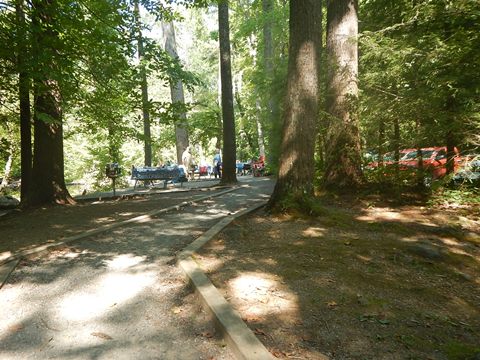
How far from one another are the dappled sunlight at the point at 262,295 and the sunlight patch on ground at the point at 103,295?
3.69 feet

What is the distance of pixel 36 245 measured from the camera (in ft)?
18.7

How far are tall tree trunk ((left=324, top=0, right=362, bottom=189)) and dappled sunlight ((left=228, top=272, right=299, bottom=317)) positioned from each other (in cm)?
531

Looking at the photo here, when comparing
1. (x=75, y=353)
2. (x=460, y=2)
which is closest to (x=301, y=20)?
(x=460, y=2)

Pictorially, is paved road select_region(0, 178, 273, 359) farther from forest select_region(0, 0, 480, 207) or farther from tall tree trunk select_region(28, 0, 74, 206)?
tall tree trunk select_region(28, 0, 74, 206)

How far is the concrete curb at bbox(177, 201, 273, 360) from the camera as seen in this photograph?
102 inches

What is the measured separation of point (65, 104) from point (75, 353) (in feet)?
28.2

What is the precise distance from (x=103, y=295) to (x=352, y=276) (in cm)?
273

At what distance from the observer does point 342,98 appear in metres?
8.71

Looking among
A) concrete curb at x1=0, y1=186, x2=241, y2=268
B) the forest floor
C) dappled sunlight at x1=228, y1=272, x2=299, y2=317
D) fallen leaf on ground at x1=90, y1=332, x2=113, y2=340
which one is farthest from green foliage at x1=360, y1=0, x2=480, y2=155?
fallen leaf on ground at x1=90, y1=332, x2=113, y2=340

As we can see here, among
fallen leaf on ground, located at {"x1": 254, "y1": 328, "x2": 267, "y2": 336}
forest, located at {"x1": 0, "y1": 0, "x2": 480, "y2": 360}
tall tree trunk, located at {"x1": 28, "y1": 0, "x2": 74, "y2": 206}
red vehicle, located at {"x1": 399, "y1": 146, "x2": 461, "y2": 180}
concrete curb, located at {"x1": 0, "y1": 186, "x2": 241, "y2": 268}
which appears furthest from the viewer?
tall tree trunk, located at {"x1": 28, "y1": 0, "x2": 74, "y2": 206}

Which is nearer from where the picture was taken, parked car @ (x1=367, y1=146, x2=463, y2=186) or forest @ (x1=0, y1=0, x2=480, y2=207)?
forest @ (x1=0, y1=0, x2=480, y2=207)

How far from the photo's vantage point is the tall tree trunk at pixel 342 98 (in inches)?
336

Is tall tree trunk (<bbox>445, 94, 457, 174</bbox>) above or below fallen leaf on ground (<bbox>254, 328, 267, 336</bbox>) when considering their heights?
above

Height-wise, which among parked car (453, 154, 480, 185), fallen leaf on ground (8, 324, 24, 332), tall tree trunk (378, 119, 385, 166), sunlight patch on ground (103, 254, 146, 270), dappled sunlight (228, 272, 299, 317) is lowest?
fallen leaf on ground (8, 324, 24, 332)
